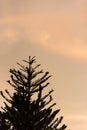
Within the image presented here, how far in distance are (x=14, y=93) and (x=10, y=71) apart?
76.8 inches

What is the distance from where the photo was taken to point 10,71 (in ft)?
60.8

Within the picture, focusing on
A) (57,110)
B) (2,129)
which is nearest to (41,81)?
(57,110)

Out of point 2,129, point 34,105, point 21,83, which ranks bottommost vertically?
point 2,129

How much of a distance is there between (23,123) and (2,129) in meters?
1.17

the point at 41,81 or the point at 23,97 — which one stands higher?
the point at 41,81

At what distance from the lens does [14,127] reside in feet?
57.8

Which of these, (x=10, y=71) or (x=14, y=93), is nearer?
(x=14, y=93)

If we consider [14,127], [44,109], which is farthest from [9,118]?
[44,109]

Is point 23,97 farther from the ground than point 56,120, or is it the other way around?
point 23,97

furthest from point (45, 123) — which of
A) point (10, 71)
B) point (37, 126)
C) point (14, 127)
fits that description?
point (10, 71)

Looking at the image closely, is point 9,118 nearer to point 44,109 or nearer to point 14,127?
point 14,127

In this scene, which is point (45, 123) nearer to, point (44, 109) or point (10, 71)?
point (44, 109)

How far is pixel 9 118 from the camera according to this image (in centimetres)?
1756

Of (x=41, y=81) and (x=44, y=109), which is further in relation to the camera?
(x=41, y=81)
